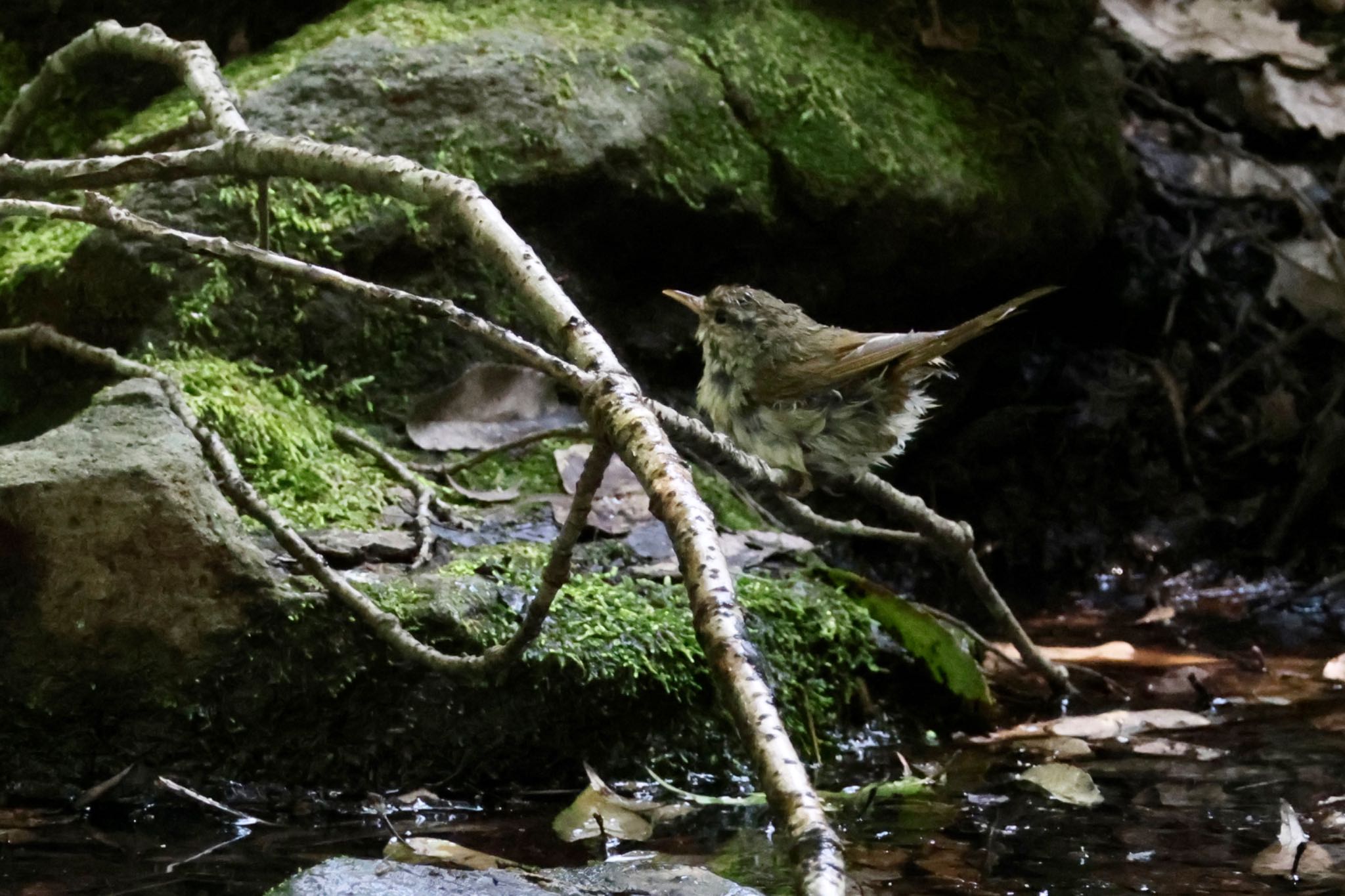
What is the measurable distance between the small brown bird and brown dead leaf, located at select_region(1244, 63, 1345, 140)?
356cm

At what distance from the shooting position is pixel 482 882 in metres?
2.26

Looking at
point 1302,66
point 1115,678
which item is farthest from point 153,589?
point 1302,66

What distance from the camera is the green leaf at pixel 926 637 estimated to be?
3979 mm

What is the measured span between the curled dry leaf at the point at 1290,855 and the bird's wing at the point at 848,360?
1415 mm

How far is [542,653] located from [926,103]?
332 centimetres

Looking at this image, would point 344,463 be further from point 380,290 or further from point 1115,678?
point 1115,678

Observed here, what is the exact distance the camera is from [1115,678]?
446 cm

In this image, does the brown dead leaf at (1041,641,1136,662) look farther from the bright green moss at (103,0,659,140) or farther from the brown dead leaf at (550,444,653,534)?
the bright green moss at (103,0,659,140)

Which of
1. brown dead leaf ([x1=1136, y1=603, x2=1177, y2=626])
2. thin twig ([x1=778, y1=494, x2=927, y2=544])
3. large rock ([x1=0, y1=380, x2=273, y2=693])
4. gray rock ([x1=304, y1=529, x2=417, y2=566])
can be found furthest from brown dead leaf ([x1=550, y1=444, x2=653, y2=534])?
brown dead leaf ([x1=1136, y1=603, x2=1177, y2=626])

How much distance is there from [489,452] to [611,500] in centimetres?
44

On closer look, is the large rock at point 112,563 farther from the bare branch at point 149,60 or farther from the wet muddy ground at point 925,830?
the bare branch at point 149,60

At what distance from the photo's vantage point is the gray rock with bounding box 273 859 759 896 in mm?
2215

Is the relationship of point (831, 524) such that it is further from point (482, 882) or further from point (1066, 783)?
point (482, 882)

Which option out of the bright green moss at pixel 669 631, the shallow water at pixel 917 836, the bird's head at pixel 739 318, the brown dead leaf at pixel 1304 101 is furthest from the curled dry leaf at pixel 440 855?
the brown dead leaf at pixel 1304 101
